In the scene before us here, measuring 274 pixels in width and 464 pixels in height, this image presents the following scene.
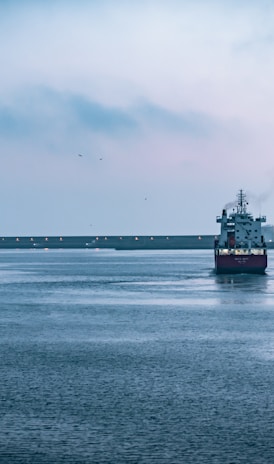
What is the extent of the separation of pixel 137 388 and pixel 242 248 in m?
89.5

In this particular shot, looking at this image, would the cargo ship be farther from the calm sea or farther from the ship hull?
the calm sea

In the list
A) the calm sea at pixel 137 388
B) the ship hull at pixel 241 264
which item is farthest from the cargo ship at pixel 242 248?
the calm sea at pixel 137 388

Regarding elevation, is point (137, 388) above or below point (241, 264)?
below

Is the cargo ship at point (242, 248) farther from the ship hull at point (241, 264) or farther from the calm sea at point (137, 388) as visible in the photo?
the calm sea at point (137, 388)

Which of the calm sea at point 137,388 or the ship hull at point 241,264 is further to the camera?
the ship hull at point 241,264

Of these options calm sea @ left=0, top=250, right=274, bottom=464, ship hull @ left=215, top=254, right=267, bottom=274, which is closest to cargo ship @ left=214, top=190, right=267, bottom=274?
ship hull @ left=215, top=254, right=267, bottom=274

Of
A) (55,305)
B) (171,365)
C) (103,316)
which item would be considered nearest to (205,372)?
(171,365)

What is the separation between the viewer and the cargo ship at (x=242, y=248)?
362 feet

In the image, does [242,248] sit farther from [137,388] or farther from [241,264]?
[137,388]

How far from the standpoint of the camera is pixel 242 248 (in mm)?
111500

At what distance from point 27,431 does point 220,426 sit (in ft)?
14.8

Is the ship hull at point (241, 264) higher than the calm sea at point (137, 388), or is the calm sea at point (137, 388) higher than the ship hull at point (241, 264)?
the ship hull at point (241, 264)

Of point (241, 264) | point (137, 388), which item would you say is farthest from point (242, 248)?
point (137, 388)

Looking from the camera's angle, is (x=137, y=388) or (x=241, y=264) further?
(x=241, y=264)
